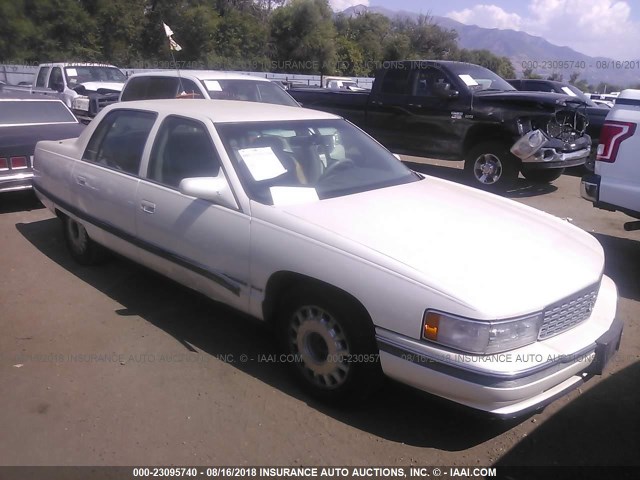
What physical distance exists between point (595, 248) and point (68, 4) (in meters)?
38.7

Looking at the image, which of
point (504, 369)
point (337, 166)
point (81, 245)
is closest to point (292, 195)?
point (337, 166)

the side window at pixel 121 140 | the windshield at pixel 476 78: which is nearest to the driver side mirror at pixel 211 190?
the side window at pixel 121 140

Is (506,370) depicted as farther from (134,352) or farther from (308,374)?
(134,352)

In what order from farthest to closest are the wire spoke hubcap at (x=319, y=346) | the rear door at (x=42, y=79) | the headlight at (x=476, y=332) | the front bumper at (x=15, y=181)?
1. the rear door at (x=42, y=79)
2. the front bumper at (x=15, y=181)
3. the wire spoke hubcap at (x=319, y=346)
4. the headlight at (x=476, y=332)

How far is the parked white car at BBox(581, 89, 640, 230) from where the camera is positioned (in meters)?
5.18

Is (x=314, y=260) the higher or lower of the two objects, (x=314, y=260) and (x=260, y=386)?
the higher

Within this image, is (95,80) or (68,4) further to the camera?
(68,4)

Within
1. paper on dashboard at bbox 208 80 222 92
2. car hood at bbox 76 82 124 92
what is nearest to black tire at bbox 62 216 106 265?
paper on dashboard at bbox 208 80 222 92

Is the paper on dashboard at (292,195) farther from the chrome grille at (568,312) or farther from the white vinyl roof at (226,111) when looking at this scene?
the chrome grille at (568,312)

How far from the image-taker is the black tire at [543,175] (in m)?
8.98

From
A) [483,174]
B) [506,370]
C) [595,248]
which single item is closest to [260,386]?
[506,370]

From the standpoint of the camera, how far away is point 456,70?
9219 mm

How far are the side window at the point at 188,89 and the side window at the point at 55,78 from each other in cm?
691

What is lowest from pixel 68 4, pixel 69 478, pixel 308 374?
pixel 69 478
